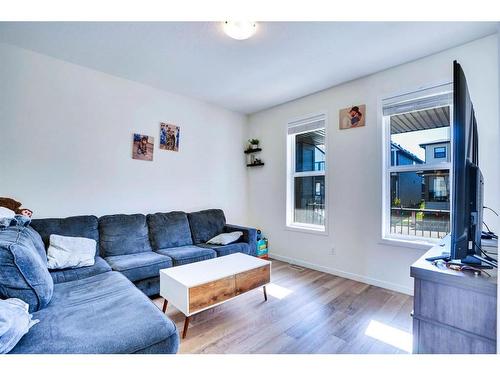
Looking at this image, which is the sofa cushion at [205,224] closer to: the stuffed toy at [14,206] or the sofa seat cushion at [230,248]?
the sofa seat cushion at [230,248]

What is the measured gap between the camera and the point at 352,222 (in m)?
2.91

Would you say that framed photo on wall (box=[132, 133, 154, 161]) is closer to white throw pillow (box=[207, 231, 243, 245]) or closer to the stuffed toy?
the stuffed toy

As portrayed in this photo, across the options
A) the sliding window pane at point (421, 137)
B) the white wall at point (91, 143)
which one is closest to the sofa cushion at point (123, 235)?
the white wall at point (91, 143)

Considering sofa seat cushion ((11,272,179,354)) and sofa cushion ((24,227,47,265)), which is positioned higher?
sofa cushion ((24,227,47,265))

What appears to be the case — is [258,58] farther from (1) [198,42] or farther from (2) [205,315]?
(2) [205,315]

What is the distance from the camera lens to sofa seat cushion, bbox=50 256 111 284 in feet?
6.15

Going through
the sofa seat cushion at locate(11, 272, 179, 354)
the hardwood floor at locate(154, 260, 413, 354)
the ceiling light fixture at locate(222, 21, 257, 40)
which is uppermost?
the ceiling light fixture at locate(222, 21, 257, 40)

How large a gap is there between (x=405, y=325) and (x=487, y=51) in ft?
8.08

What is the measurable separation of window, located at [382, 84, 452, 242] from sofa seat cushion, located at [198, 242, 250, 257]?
1689 millimetres

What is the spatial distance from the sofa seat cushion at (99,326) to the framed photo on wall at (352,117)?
9.22 ft

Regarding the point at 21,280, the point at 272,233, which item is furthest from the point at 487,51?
the point at 21,280

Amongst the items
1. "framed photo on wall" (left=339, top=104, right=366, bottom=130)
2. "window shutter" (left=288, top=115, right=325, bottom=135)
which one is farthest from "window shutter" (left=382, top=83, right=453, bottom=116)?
"window shutter" (left=288, top=115, right=325, bottom=135)

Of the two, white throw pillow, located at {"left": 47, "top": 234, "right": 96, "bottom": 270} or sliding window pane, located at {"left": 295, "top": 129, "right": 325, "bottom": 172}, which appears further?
sliding window pane, located at {"left": 295, "top": 129, "right": 325, "bottom": 172}

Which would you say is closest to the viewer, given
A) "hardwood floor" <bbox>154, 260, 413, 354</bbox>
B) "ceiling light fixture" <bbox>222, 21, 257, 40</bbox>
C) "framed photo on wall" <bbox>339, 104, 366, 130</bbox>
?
"hardwood floor" <bbox>154, 260, 413, 354</bbox>
